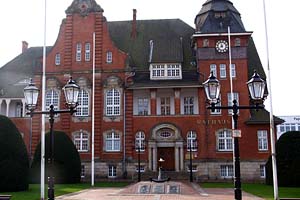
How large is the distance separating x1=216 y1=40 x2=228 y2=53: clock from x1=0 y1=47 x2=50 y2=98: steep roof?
20.1 m

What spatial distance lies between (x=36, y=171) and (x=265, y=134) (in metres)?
23.1

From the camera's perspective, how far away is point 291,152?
33.4 m

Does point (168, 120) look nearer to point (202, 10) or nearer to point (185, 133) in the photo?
point (185, 133)

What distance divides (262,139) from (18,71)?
30.7 metres

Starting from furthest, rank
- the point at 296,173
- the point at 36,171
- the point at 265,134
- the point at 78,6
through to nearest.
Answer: the point at 78,6, the point at 265,134, the point at 36,171, the point at 296,173

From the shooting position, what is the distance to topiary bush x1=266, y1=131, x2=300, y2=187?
1282 inches

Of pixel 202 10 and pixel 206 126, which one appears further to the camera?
pixel 202 10

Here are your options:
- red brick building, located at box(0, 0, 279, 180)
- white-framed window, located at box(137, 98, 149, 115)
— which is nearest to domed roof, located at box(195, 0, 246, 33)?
red brick building, located at box(0, 0, 279, 180)

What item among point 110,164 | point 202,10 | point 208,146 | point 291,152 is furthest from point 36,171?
point 202,10

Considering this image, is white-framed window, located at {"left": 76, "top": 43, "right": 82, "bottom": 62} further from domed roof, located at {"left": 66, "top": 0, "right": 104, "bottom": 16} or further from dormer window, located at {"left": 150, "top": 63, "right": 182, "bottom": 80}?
dormer window, located at {"left": 150, "top": 63, "right": 182, "bottom": 80}

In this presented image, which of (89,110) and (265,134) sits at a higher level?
(89,110)

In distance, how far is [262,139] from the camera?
1612 inches

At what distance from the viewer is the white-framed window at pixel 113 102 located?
43.1 metres

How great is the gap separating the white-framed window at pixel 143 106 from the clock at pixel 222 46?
9595mm
